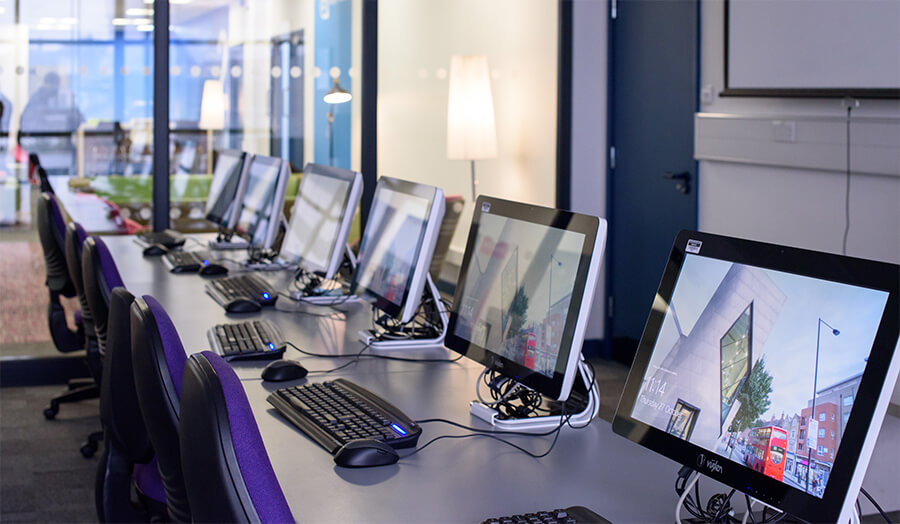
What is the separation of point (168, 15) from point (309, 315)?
255 centimetres

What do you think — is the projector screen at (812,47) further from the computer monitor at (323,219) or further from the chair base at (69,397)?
the chair base at (69,397)

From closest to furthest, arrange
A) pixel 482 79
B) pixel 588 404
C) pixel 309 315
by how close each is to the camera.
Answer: pixel 588 404 < pixel 309 315 < pixel 482 79

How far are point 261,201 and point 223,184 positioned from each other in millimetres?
723

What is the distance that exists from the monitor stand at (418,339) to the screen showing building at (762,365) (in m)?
1.15

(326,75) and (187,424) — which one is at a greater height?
(326,75)

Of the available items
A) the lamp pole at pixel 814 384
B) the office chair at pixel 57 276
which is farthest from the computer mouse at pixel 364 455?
the office chair at pixel 57 276

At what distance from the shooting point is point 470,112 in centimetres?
510

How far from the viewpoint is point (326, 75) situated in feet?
16.8

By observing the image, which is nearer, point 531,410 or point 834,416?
point 834,416

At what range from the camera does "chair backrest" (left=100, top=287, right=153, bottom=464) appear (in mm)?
1935

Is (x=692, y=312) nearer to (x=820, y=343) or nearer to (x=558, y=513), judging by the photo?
(x=820, y=343)

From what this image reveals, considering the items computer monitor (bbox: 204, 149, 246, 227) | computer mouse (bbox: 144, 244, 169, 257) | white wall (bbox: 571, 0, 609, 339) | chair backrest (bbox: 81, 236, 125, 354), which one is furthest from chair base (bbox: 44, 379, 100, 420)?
white wall (bbox: 571, 0, 609, 339)

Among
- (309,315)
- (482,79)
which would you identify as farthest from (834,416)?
(482,79)

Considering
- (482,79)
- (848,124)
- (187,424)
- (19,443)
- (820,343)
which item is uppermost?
(482,79)
